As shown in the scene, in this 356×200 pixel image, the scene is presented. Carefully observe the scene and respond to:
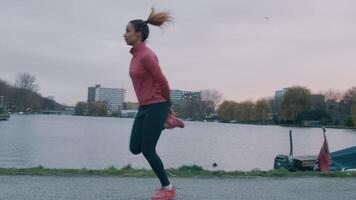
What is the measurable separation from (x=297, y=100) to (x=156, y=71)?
120 meters

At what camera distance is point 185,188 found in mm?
7027

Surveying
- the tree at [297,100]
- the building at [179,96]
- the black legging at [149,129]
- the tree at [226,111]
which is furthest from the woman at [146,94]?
the tree at [226,111]

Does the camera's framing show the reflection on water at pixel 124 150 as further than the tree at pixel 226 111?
No

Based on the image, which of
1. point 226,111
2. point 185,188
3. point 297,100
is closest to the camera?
point 185,188

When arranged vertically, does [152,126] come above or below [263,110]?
below

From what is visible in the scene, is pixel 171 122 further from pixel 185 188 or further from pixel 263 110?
pixel 263 110

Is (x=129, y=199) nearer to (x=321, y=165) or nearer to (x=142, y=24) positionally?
(x=142, y=24)

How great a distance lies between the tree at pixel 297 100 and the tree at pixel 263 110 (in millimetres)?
14213

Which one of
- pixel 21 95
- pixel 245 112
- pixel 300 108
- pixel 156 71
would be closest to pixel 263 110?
pixel 245 112

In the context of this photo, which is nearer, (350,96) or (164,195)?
(164,195)

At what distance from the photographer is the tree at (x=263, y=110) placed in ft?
461

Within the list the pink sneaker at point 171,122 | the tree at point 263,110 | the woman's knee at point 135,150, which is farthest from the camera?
the tree at point 263,110

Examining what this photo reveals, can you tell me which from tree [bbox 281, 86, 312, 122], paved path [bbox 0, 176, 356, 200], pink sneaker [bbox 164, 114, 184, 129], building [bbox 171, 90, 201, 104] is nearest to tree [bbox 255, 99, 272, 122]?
tree [bbox 281, 86, 312, 122]

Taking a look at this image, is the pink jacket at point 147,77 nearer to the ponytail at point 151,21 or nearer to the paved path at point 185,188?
the ponytail at point 151,21
